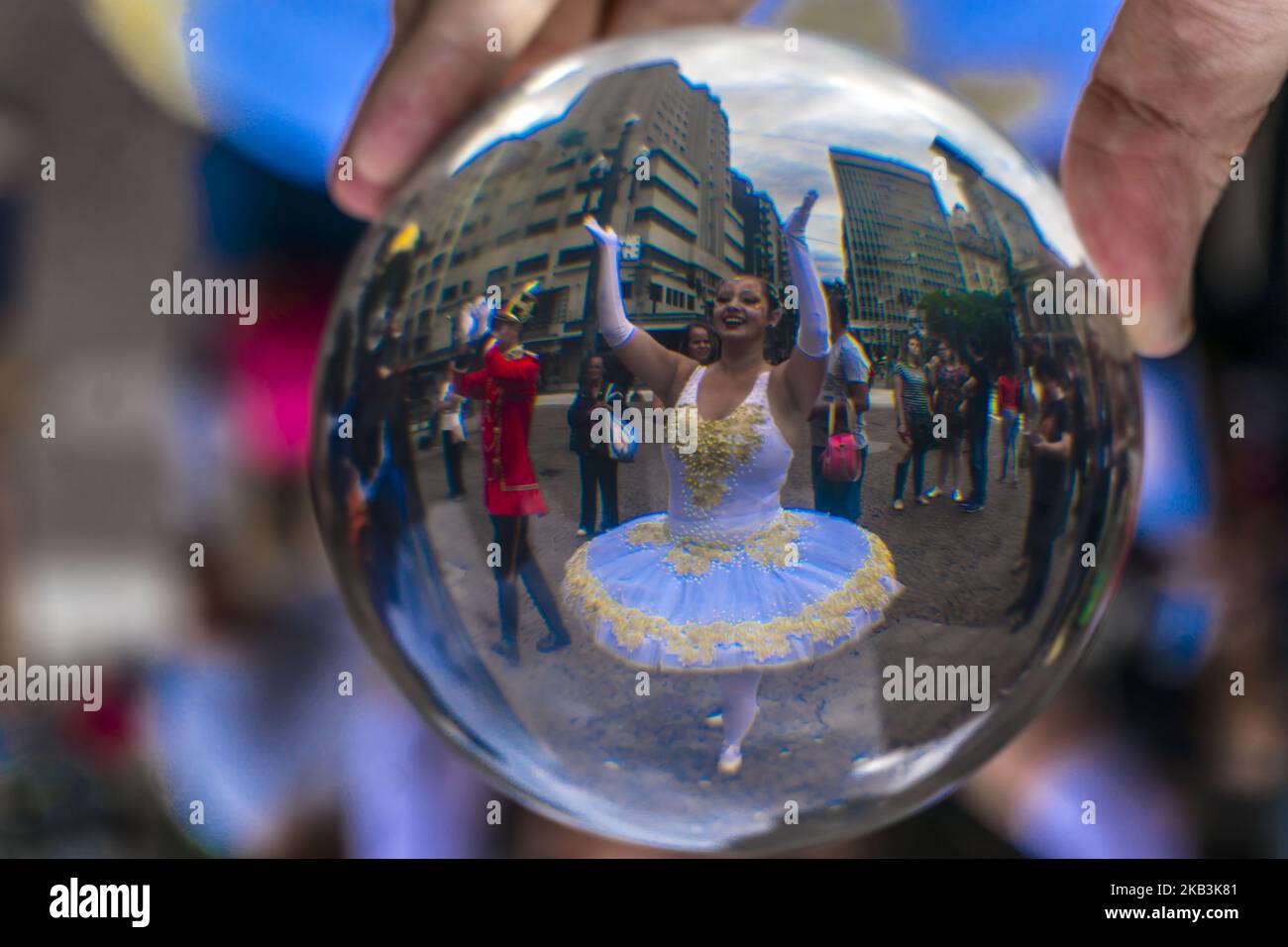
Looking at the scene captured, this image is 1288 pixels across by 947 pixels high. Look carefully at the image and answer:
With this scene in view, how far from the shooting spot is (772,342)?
442mm

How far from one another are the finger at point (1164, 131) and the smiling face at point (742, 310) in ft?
1.24

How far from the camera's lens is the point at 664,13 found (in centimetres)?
99

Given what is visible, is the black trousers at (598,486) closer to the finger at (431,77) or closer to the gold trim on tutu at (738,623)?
the gold trim on tutu at (738,623)

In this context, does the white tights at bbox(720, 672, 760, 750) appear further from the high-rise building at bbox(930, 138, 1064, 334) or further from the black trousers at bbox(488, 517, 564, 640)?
the high-rise building at bbox(930, 138, 1064, 334)

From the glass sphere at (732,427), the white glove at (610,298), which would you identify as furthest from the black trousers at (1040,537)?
the white glove at (610,298)

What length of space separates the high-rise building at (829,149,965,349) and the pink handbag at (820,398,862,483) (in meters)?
0.04

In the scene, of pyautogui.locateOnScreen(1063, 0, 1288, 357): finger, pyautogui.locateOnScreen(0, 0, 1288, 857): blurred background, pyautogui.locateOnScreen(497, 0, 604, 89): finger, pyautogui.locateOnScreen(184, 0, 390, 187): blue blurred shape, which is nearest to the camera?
pyautogui.locateOnScreen(1063, 0, 1288, 357): finger

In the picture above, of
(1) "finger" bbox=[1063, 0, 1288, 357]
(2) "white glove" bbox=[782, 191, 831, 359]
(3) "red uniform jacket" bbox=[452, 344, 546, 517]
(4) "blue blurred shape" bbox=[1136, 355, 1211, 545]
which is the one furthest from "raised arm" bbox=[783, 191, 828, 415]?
(4) "blue blurred shape" bbox=[1136, 355, 1211, 545]

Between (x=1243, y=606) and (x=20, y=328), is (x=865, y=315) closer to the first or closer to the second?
(x=1243, y=606)

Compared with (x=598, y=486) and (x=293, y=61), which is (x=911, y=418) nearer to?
(x=598, y=486)

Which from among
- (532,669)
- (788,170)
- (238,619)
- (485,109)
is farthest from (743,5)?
(238,619)

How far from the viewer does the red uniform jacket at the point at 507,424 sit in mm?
473

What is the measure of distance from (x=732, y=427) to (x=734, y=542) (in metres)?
0.05

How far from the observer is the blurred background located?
1381 mm
